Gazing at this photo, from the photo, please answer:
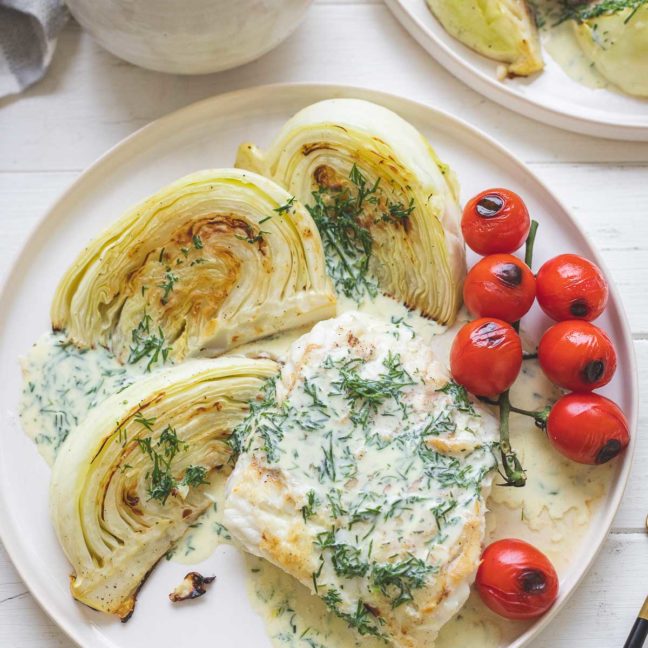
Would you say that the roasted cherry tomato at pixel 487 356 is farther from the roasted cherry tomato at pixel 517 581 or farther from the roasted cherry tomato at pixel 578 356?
the roasted cherry tomato at pixel 517 581

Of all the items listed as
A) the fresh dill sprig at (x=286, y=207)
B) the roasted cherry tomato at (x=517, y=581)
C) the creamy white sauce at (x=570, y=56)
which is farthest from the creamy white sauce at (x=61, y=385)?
the creamy white sauce at (x=570, y=56)

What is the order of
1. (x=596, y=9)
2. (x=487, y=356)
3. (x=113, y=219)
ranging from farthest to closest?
(x=596, y=9) < (x=113, y=219) < (x=487, y=356)

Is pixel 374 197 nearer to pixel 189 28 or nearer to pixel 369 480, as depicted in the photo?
pixel 189 28

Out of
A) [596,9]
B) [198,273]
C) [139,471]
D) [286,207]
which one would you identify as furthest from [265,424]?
[596,9]

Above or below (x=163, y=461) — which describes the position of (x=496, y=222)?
above

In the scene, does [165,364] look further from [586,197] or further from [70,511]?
[586,197]

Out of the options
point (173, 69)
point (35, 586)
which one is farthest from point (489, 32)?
point (35, 586)
